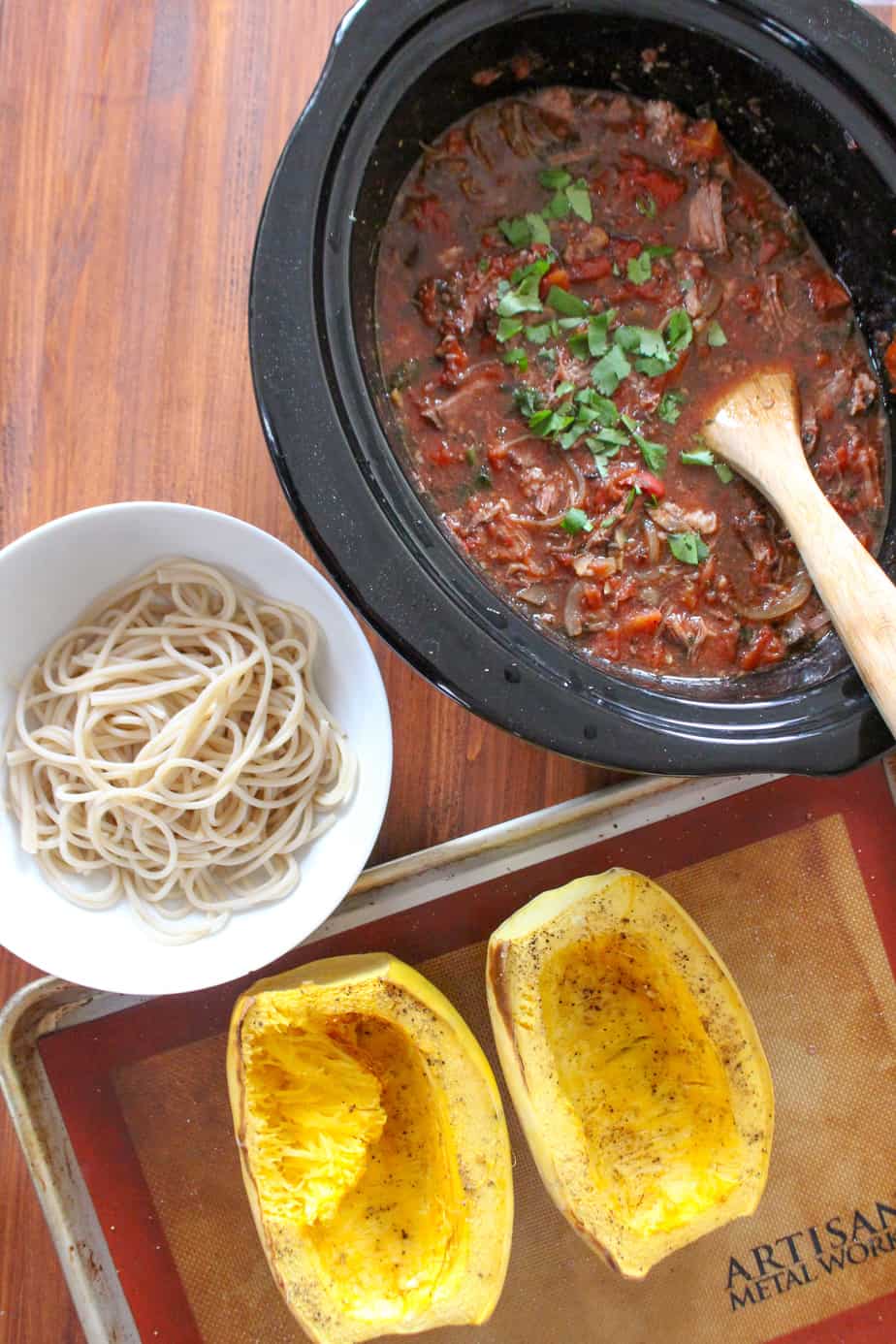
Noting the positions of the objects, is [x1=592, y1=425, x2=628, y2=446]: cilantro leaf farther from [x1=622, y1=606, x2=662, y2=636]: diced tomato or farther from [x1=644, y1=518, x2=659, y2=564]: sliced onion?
A: [x1=622, y1=606, x2=662, y2=636]: diced tomato

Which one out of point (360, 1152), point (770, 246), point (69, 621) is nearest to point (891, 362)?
point (770, 246)

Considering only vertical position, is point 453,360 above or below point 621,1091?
above

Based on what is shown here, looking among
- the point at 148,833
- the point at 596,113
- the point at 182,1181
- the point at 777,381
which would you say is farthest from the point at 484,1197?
the point at 596,113

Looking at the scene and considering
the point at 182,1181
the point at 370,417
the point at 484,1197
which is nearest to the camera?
the point at 370,417

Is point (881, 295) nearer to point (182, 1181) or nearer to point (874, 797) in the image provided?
point (874, 797)

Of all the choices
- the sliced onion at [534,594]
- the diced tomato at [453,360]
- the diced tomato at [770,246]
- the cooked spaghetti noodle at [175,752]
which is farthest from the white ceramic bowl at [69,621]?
the diced tomato at [770,246]

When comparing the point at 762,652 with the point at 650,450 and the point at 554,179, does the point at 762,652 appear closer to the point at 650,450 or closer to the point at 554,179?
the point at 650,450

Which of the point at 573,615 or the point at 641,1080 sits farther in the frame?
the point at 641,1080
